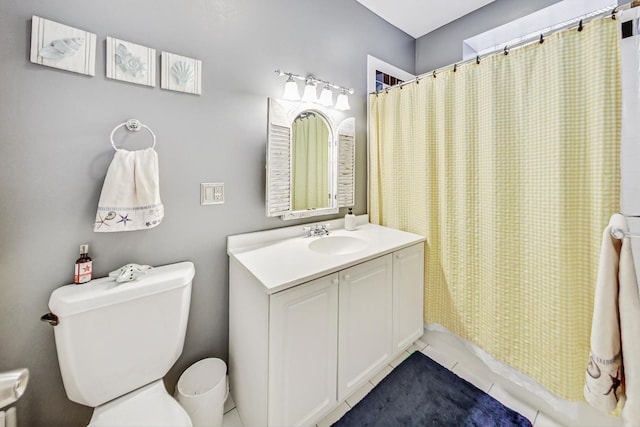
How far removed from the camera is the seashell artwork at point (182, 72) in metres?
1.20

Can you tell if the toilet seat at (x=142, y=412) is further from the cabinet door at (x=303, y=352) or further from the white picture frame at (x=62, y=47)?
the white picture frame at (x=62, y=47)

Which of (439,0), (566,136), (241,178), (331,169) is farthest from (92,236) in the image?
(439,0)

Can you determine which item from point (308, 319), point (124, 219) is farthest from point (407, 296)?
point (124, 219)

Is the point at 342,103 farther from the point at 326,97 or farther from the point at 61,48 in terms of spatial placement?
the point at 61,48

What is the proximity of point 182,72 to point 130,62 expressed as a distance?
205mm

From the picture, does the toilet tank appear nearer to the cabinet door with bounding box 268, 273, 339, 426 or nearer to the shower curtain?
the cabinet door with bounding box 268, 273, 339, 426

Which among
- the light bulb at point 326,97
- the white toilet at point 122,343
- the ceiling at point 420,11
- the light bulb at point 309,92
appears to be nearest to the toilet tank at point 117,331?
the white toilet at point 122,343

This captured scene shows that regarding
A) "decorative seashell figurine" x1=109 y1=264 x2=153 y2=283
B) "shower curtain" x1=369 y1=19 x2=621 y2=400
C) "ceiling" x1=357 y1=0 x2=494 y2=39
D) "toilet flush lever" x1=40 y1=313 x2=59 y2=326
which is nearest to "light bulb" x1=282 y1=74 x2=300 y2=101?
"shower curtain" x1=369 y1=19 x2=621 y2=400

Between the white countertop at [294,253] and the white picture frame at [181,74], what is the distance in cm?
80

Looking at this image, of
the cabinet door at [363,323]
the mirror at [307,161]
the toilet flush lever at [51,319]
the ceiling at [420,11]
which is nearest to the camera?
the toilet flush lever at [51,319]

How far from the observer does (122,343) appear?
0.99 meters

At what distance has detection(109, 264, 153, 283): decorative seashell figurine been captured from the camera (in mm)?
1021

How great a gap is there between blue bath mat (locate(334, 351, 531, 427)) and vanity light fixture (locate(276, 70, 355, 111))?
1859 mm

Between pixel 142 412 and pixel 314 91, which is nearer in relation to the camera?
pixel 142 412
